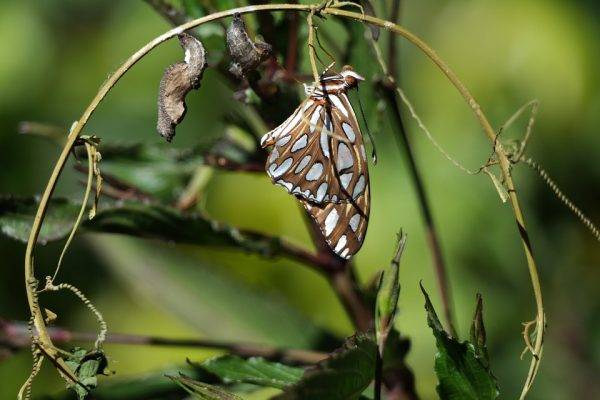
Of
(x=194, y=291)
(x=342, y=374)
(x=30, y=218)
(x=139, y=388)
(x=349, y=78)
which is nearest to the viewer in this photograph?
(x=342, y=374)

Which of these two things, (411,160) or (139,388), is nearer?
(411,160)

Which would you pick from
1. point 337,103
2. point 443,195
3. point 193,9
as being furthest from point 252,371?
point 443,195

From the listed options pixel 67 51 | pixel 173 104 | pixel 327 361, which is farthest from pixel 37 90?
pixel 327 361

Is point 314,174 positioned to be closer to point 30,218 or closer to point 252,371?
point 252,371

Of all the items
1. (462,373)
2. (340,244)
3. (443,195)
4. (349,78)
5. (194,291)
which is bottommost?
(462,373)

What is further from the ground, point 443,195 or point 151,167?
point 443,195

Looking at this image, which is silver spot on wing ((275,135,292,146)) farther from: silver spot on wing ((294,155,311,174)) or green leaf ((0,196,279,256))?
green leaf ((0,196,279,256))

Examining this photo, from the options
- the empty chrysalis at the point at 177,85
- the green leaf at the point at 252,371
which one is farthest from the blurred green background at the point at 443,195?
the empty chrysalis at the point at 177,85

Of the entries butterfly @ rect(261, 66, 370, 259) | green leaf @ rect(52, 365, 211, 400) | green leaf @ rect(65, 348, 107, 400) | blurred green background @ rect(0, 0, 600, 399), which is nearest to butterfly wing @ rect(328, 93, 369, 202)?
butterfly @ rect(261, 66, 370, 259)
